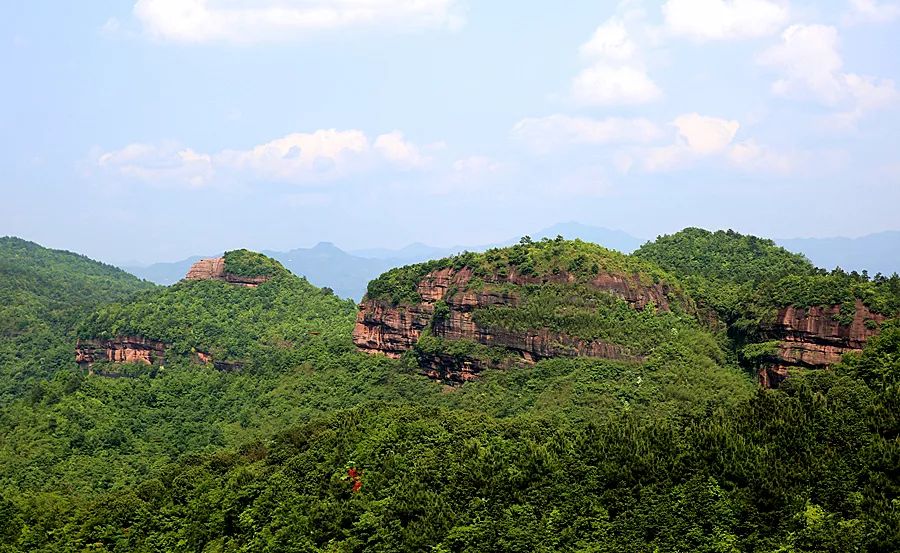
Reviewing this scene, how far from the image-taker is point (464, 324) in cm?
7388

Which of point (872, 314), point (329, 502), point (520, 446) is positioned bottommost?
point (329, 502)

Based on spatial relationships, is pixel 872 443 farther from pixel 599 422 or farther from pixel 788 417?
pixel 599 422

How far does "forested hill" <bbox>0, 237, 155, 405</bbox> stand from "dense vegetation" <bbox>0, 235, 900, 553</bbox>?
3344cm

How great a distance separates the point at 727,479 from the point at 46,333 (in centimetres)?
10710

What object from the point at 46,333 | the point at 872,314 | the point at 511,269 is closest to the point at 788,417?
the point at 872,314

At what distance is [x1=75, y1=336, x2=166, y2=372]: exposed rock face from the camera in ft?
339

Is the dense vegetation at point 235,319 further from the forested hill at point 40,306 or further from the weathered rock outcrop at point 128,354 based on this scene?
the forested hill at point 40,306

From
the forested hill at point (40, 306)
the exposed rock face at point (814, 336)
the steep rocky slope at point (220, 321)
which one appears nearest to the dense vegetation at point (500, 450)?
the exposed rock face at point (814, 336)

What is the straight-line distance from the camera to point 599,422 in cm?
5519

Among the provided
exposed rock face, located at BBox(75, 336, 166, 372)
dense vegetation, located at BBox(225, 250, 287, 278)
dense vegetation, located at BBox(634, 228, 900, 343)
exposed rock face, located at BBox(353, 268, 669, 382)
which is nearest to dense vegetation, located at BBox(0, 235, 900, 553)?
dense vegetation, located at BBox(634, 228, 900, 343)

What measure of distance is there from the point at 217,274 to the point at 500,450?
259ft

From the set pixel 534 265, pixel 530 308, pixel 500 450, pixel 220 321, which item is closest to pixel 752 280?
pixel 534 265

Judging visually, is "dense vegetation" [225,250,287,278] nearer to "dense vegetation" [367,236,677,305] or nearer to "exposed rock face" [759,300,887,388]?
"dense vegetation" [367,236,677,305]

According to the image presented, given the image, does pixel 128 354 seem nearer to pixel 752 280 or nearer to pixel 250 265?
pixel 250 265
